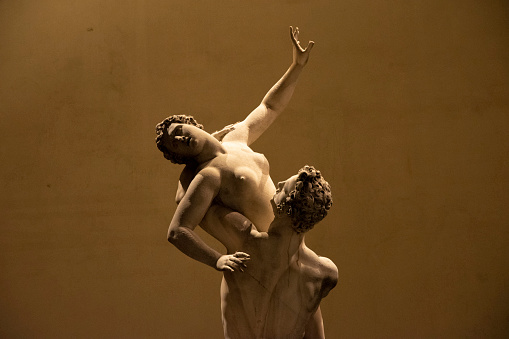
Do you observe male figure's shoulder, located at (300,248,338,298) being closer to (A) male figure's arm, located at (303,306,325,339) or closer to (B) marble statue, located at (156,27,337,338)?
(B) marble statue, located at (156,27,337,338)

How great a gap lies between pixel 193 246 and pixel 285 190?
0.36 m

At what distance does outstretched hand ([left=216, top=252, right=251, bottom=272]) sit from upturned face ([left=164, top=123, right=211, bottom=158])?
1.38 ft

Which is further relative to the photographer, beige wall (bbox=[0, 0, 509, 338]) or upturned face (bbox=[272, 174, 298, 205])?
beige wall (bbox=[0, 0, 509, 338])

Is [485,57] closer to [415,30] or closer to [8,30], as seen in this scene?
[415,30]

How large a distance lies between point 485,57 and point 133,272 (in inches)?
91.6

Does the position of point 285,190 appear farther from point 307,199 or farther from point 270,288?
point 270,288

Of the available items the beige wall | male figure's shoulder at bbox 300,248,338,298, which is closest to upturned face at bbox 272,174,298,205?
male figure's shoulder at bbox 300,248,338,298

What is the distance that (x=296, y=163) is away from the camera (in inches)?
175

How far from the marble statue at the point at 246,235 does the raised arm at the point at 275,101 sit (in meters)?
0.22

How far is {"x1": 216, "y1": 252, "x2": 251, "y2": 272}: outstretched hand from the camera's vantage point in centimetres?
260

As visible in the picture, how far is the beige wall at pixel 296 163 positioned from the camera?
4457mm

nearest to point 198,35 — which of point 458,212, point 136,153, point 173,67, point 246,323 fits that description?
point 173,67

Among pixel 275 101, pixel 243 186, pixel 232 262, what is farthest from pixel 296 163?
pixel 232 262

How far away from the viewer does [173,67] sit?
4.52m
